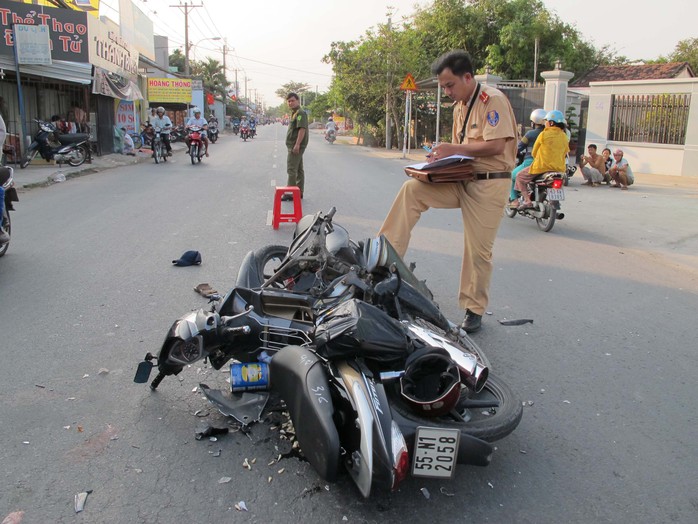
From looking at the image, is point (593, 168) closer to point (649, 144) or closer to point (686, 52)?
point (649, 144)

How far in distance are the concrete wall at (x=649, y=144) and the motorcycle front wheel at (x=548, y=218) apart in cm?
1010

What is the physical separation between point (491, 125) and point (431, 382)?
225 centimetres

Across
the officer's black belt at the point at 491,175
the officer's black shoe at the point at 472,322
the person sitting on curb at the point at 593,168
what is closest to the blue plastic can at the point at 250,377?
the officer's black shoe at the point at 472,322

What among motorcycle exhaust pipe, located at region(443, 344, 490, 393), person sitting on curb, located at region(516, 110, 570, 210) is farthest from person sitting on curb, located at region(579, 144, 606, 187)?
motorcycle exhaust pipe, located at region(443, 344, 490, 393)

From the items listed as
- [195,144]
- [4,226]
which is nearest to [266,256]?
[4,226]

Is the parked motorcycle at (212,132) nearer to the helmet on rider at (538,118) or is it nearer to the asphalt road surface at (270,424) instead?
the helmet on rider at (538,118)

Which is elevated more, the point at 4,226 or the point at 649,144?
the point at 649,144

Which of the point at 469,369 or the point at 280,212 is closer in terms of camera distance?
the point at 469,369

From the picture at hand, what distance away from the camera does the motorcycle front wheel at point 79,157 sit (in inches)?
665

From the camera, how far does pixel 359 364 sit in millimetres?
2631

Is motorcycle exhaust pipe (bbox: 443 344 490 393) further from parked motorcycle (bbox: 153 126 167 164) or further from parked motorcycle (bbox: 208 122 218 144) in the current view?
parked motorcycle (bbox: 208 122 218 144)

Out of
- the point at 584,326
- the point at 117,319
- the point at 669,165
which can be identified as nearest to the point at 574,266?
the point at 584,326

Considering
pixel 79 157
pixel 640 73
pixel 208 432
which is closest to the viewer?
pixel 208 432

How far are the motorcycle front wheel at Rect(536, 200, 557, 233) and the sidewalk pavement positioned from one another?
10083 mm
